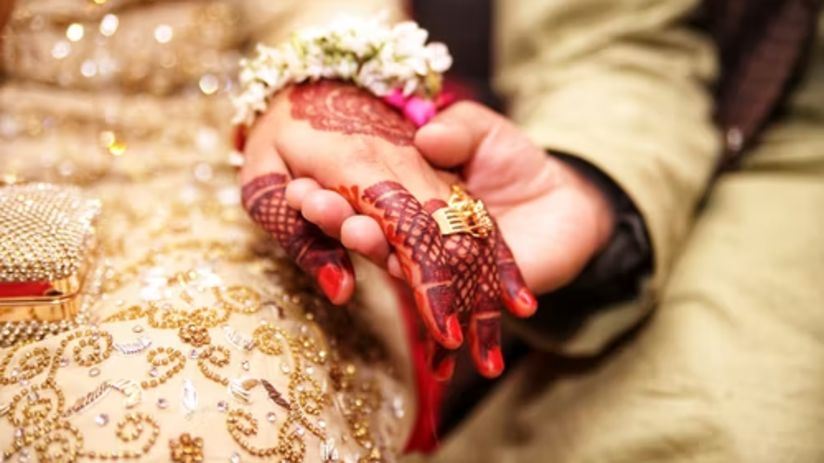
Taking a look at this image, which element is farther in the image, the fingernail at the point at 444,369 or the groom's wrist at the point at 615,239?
the groom's wrist at the point at 615,239

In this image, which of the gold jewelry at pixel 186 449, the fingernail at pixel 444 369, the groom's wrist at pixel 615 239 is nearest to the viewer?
the gold jewelry at pixel 186 449

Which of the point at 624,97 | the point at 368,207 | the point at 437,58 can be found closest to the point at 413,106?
the point at 437,58

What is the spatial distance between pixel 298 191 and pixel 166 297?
0.44 ft

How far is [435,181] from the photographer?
0.58 m

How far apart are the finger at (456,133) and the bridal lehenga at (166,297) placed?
0.51 ft

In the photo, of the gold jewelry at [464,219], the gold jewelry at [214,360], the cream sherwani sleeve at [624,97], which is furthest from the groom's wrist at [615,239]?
the gold jewelry at [214,360]

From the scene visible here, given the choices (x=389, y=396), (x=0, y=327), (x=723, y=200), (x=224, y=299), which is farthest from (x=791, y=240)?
(x=0, y=327)

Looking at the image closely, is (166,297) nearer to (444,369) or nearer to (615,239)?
(444,369)

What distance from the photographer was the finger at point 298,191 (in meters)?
0.52

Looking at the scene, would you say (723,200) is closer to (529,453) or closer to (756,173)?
(756,173)

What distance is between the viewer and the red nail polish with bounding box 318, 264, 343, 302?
0.52m

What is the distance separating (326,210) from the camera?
Result: 50 centimetres

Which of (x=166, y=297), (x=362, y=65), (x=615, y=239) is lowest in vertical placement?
(x=615, y=239)

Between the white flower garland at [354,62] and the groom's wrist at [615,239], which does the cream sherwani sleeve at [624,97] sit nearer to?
the groom's wrist at [615,239]
